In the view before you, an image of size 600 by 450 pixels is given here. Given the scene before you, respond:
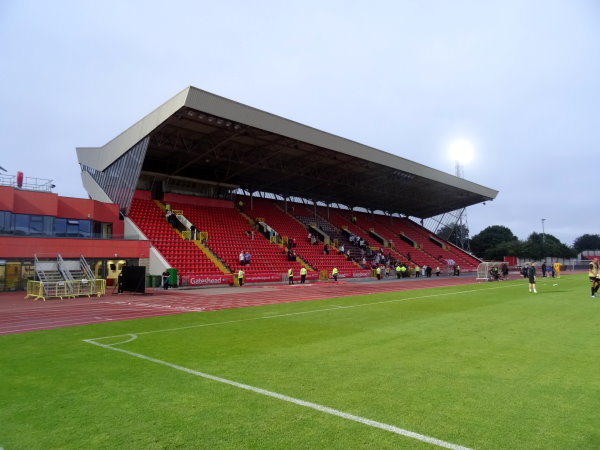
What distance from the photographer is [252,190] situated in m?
45.6

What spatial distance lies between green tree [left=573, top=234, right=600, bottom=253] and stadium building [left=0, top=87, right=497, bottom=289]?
110804mm

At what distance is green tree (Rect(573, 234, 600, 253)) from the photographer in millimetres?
135450

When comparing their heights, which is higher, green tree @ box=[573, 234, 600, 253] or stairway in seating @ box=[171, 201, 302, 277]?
green tree @ box=[573, 234, 600, 253]

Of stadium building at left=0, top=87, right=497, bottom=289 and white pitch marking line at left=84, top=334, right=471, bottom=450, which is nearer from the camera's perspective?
white pitch marking line at left=84, top=334, right=471, bottom=450

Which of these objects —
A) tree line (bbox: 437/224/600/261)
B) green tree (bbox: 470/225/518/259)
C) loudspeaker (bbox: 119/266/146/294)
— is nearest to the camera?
loudspeaker (bbox: 119/266/146/294)

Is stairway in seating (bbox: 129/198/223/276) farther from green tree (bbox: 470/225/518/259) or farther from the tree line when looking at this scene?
green tree (bbox: 470/225/518/259)

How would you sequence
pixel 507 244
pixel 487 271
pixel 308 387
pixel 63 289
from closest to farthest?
pixel 308 387
pixel 63 289
pixel 487 271
pixel 507 244

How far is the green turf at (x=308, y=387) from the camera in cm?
393

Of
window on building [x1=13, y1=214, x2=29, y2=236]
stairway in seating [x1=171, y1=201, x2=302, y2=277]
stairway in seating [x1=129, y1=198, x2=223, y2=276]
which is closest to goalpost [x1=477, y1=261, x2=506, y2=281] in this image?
stairway in seating [x1=171, y1=201, x2=302, y2=277]

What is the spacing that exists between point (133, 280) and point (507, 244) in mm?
82540

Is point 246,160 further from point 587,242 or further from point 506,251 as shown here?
point 587,242

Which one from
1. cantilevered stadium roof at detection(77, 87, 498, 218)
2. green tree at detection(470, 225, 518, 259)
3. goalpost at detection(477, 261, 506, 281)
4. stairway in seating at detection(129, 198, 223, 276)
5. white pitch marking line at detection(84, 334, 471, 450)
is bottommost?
white pitch marking line at detection(84, 334, 471, 450)

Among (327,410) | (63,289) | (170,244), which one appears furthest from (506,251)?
(327,410)

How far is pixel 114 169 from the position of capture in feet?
106
